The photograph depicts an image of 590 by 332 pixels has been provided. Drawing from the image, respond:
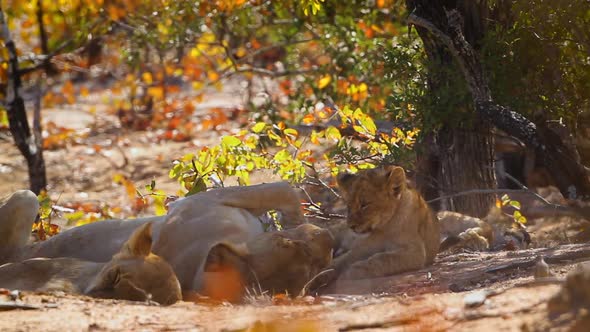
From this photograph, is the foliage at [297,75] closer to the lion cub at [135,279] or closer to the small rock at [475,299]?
the lion cub at [135,279]

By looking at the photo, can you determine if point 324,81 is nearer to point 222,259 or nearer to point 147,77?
point 222,259

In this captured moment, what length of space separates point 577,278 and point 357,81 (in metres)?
6.97

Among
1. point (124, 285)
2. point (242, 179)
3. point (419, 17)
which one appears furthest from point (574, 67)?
point (124, 285)

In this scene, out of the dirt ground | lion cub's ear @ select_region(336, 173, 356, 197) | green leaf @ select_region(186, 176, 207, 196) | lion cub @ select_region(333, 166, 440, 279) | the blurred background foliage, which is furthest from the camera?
green leaf @ select_region(186, 176, 207, 196)

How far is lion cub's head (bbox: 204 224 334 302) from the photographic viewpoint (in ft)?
18.6

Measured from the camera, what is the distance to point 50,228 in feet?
27.8

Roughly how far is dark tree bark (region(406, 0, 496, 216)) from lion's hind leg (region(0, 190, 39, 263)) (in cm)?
282

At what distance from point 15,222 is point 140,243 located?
1560mm

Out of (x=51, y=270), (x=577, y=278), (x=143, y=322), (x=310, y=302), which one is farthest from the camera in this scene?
(x=51, y=270)

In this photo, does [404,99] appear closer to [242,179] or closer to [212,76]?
[242,179]

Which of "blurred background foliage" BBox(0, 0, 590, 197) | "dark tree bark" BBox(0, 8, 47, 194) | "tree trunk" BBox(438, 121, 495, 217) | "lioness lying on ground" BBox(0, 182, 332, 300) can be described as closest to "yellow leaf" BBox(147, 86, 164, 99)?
"blurred background foliage" BBox(0, 0, 590, 197)

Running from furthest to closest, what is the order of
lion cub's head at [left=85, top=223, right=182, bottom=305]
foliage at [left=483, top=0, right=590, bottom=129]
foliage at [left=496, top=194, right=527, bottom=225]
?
foliage at [left=496, top=194, right=527, bottom=225] → foliage at [left=483, top=0, right=590, bottom=129] → lion cub's head at [left=85, top=223, right=182, bottom=305]

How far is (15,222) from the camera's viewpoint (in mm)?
6801

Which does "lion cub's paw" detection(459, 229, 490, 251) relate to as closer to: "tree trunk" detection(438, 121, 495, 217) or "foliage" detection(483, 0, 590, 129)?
"tree trunk" detection(438, 121, 495, 217)
